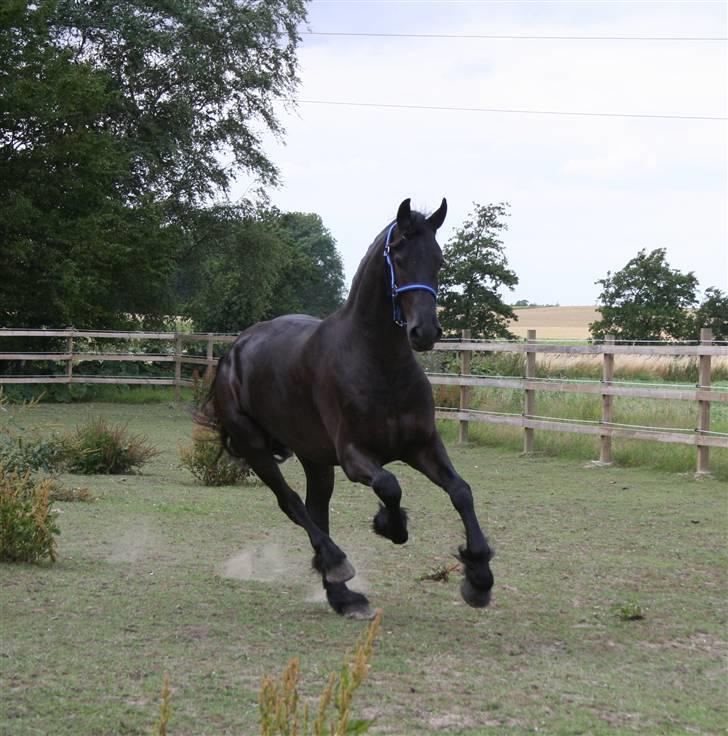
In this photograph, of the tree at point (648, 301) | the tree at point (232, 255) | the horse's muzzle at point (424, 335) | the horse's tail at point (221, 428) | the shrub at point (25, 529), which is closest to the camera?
the horse's muzzle at point (424, 335)

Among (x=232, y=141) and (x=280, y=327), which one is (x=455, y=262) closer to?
(x=232, y=141)

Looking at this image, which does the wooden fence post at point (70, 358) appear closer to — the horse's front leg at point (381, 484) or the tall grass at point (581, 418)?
the tall grass at point (581, 418)

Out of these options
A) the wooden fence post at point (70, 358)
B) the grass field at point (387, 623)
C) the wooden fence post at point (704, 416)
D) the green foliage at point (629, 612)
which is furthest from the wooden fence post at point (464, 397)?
the green foliage at point (629, 612)

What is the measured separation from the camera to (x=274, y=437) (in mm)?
7430

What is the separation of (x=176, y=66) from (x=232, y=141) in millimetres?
2574

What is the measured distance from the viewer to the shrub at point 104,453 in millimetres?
12570

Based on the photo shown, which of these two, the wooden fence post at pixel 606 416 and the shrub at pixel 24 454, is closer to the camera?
the shrub at pixel 24 454

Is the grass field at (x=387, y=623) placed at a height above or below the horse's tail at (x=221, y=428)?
below

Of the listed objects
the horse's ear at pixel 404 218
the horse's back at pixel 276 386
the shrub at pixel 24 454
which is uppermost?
the horse's ear at pixel 404 218

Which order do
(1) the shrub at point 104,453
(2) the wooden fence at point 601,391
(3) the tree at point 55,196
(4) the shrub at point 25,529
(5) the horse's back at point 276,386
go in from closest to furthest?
(5) the horse's back at point 276,386 < (4) the shrub at point 25,529 < (1) the shrub at point 104,453 < (2) the wooden fence at point 601,391 < (3) the tree at point 55,196

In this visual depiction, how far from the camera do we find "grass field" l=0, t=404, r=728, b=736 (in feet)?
14.1

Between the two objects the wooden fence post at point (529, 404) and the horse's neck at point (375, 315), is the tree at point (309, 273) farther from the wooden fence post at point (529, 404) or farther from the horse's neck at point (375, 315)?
the horse's neck at point (375, 315)

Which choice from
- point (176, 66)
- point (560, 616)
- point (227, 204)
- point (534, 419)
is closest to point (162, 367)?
point (227, 204)

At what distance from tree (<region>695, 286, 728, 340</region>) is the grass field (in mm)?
26705
